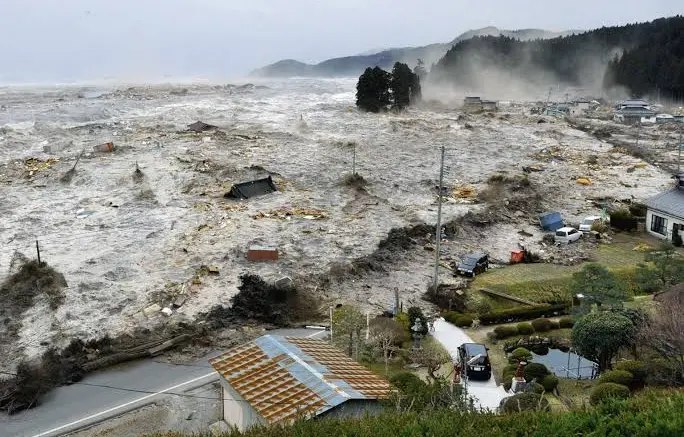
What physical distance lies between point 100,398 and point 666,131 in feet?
198

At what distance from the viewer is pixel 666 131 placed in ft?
202

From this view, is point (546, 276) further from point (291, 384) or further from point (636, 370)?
point (291, 384)

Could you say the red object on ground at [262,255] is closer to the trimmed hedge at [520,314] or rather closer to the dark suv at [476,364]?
the trimmed hedge at [520,314]

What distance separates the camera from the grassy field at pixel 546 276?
22.4 meters

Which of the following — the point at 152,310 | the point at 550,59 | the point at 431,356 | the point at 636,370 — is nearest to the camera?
the point at 636,370

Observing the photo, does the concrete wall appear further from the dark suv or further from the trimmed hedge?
the trimmed hedge

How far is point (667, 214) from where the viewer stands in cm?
2788

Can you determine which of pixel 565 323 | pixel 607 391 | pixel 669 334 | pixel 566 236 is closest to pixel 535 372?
pixel 607 391

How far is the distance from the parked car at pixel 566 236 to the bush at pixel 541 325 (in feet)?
32.2

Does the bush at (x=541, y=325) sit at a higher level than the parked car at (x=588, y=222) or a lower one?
lower

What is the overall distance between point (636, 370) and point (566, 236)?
46.2 ft

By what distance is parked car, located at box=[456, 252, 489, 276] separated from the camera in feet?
79.6

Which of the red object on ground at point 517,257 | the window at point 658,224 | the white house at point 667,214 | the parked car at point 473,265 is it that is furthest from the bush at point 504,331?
the window at point 658,224

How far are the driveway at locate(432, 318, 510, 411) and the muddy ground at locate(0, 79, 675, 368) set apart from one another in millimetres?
2677
